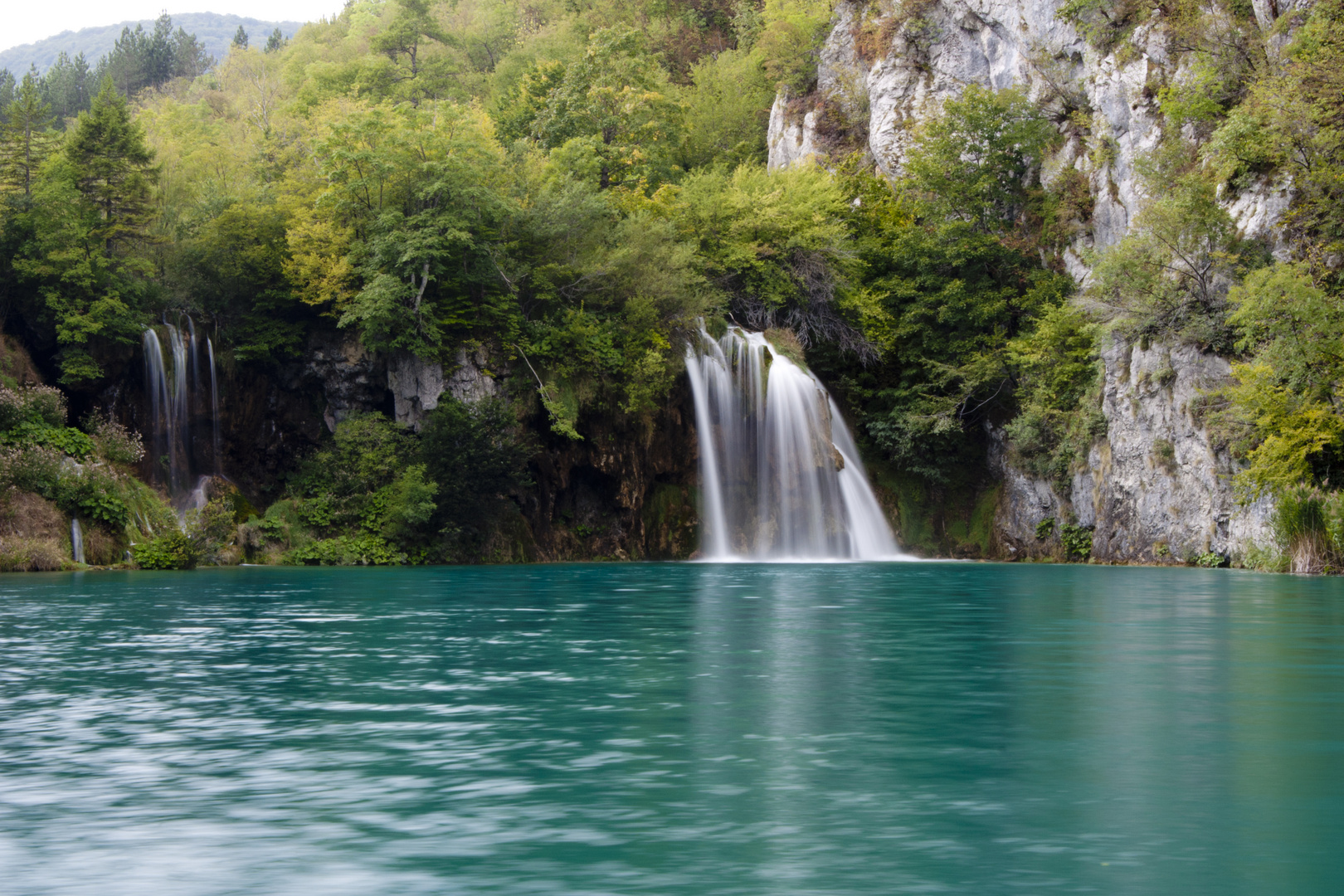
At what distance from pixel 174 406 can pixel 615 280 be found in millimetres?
14739

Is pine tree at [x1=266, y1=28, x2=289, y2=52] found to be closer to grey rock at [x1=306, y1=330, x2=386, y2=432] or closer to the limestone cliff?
the limestone cliff

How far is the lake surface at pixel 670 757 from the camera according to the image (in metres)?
5.51

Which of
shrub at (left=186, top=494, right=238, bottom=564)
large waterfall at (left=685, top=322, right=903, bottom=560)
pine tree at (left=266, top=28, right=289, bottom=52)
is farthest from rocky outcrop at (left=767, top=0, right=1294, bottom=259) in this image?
pine tree at (left=266, top=28, right=289, bottom=52)

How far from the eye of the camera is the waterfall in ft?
97.5

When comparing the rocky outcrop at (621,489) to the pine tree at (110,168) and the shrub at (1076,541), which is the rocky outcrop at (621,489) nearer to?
the shrub at (1076,541)

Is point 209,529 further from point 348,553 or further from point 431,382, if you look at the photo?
point 431,382

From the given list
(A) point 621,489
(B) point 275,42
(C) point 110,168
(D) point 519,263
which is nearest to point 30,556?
(C) point 110,168

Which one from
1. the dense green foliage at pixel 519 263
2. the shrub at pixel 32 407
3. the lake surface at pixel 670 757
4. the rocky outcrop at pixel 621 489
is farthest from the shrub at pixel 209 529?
the lake surface at pixel 670 757

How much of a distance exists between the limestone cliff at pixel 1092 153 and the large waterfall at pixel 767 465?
7482mm

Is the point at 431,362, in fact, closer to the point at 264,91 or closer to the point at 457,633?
the point at 457,633

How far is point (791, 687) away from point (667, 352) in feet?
102

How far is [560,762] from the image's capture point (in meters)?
7.54

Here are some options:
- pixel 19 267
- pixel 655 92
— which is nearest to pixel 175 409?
pixel 19 267

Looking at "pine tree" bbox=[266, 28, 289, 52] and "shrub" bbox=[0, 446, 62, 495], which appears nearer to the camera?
"shrub" bbox=[0, 446, 62, 495]
